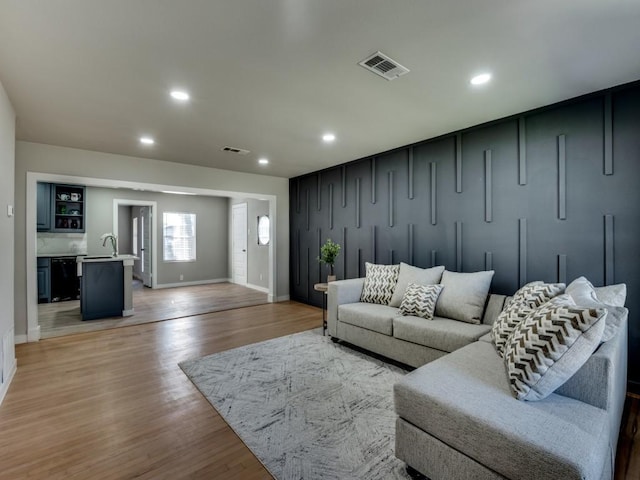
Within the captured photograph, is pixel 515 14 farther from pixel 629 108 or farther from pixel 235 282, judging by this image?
pixel 235 282

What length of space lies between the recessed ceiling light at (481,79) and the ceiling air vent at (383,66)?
1.94 feet

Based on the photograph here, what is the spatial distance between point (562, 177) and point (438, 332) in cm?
187

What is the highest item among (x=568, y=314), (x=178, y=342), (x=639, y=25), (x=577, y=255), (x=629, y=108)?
(x=639, y=25)

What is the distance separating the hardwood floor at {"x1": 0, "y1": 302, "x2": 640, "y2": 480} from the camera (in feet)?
5.82

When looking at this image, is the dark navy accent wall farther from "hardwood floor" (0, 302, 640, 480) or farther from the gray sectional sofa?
the gray sectional sofa

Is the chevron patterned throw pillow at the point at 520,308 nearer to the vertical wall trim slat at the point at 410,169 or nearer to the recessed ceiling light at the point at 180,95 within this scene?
the vertical wall trim slat at the point at 410,169

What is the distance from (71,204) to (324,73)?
6689mm

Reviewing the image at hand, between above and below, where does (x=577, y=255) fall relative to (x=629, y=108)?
below

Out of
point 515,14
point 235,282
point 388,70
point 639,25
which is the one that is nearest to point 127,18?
point 388,70

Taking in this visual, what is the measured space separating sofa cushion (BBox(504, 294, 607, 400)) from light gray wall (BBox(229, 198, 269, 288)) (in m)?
6.07

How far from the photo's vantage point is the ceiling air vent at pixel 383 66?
84.0 inches

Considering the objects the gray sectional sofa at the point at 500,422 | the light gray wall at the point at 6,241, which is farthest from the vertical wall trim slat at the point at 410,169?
the light gray wall at the point at 6,241

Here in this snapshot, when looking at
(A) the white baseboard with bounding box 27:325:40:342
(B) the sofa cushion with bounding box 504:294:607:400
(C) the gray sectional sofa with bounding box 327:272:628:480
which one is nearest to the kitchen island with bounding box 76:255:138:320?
(A) the white baseboard with bounding box 27:325:40:342

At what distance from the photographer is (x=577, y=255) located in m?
2.80
